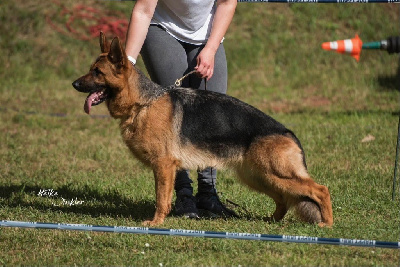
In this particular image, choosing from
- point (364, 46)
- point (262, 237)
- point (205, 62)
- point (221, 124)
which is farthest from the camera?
point (364, 46)

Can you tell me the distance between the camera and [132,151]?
5422 millimetres

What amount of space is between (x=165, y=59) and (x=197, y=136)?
2.75 ft

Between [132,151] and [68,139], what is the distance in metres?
3.88

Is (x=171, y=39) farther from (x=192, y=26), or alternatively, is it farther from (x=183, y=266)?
(x=183, y=266)

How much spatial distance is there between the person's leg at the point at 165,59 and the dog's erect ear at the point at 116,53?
0.62m

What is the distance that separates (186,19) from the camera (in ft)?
18.7

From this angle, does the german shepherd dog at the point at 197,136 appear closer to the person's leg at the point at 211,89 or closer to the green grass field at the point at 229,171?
the green grass field at the point at 229,171

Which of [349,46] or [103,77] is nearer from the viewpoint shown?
[103,77]

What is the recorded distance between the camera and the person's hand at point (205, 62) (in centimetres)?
553

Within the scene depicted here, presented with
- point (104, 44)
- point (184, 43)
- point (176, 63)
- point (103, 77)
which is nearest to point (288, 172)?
point (176, 63)

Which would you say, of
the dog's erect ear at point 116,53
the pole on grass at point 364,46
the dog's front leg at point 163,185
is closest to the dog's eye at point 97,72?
the dog's erect ear at point 116,53

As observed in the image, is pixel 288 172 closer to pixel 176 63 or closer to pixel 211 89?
pixel 211 89

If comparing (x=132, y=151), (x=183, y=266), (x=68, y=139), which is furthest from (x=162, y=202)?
(x=68, y=139)

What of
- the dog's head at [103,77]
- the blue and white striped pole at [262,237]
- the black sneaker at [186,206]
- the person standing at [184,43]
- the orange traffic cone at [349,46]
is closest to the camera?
the blue and white striped pole at [262,237]
